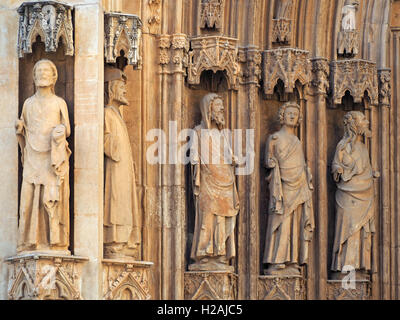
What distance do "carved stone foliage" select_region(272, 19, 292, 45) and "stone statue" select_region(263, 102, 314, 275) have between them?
0.99 m

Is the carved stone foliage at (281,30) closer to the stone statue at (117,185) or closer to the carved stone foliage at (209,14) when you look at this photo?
the carved stone foliage at (209,14)

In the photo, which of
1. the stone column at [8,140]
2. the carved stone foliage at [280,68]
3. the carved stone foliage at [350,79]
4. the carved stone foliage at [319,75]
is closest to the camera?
the stone column at [8,140]

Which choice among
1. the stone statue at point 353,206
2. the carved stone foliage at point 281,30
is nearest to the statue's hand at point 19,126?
the carved stone foliage at point 281,30

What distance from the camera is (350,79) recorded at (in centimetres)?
2066

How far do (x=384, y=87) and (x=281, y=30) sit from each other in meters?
1.56

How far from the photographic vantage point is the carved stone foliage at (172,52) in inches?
766

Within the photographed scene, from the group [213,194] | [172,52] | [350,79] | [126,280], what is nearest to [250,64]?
[172,52]

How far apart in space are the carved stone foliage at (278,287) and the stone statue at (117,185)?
6.21 feet

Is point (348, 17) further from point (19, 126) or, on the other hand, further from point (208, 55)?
point (19, 126)

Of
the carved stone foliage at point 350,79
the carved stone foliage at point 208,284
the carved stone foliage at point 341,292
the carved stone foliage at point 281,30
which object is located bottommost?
the carved stone foliage at point 341,292

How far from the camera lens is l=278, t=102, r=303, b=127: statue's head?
20.2 metres

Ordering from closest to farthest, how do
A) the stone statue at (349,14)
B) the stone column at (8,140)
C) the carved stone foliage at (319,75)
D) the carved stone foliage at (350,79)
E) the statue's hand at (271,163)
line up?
1. the stone column at (8,140)
2. the statue's hand at (271,163)
3. the carved stone foliage at (319,75)
4. the carved stone foliage at (350,79)
5. the stone statue at (349,14)

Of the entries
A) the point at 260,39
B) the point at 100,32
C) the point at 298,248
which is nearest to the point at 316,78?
the point at 260,39

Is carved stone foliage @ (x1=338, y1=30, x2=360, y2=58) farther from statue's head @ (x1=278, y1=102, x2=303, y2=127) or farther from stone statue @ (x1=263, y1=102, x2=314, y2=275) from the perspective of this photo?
stone statue @ (x1=263, y1=102, x2=314, y2=275)
